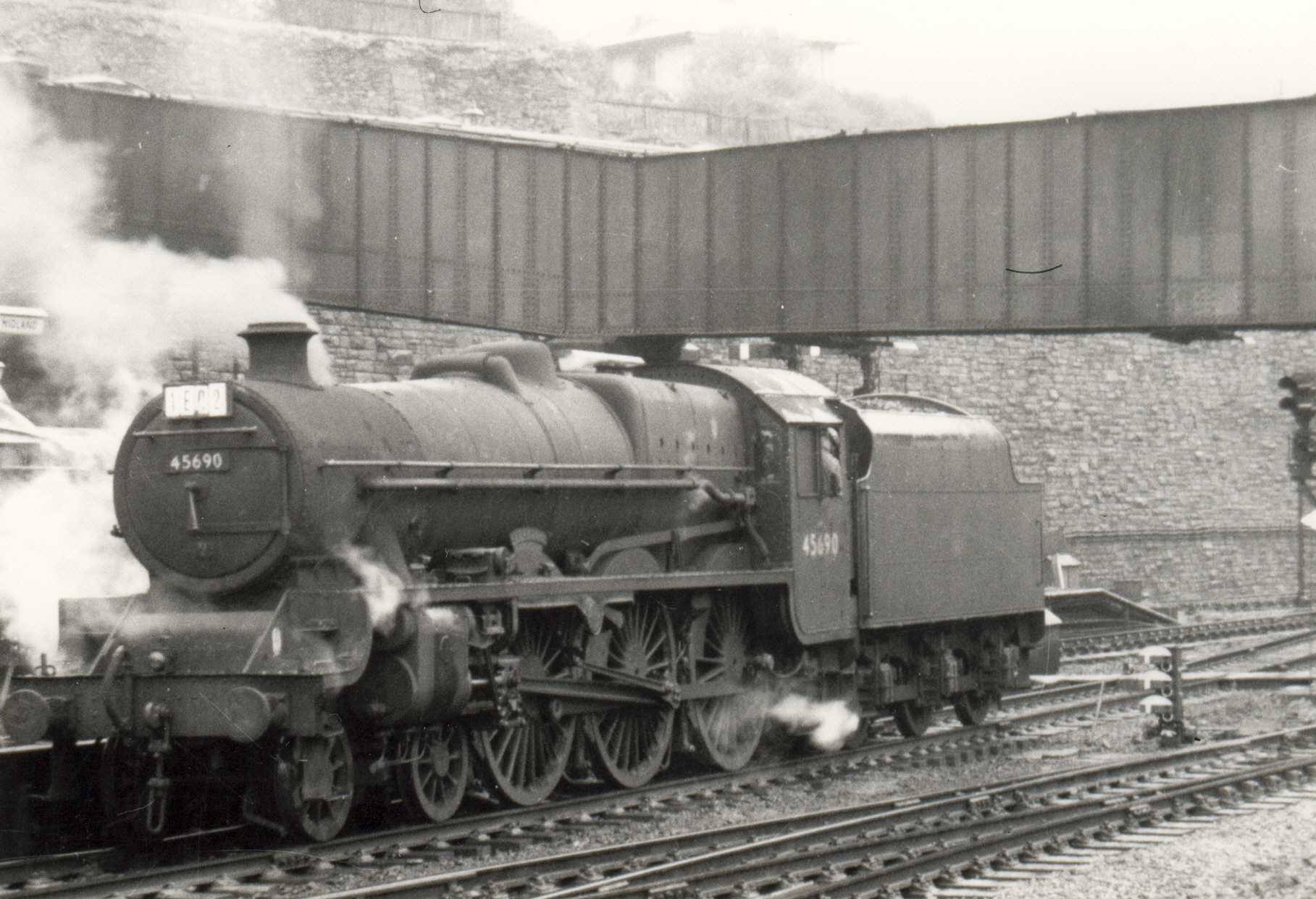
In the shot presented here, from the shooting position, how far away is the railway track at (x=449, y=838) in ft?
29.3

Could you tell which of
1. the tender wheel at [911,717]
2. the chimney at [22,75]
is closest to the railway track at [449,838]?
the tender wheel at [911,717]

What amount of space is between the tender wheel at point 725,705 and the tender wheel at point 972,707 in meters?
3.18

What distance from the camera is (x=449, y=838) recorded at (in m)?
10.2

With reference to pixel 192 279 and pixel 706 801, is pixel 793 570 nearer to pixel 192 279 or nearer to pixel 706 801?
pixel 706 801

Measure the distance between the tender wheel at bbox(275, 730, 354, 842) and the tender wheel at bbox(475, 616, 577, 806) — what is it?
124 centimetres

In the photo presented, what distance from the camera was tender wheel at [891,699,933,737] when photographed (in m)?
15.9

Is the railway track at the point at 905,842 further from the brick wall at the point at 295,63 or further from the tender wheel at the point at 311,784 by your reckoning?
the brick wall at the point at 295,63

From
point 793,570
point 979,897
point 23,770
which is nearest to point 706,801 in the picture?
point 793,570

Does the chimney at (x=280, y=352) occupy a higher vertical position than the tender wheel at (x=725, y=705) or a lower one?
higher

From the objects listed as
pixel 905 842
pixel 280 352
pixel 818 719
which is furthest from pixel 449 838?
pixel 818 719

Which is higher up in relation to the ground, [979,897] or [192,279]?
[192,279]

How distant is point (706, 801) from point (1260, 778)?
3868 mm

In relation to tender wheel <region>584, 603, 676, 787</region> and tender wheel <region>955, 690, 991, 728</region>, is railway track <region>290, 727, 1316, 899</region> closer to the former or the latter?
tender wheel <region>584, 603, 676, 787</region>

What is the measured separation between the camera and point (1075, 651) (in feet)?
81.3
